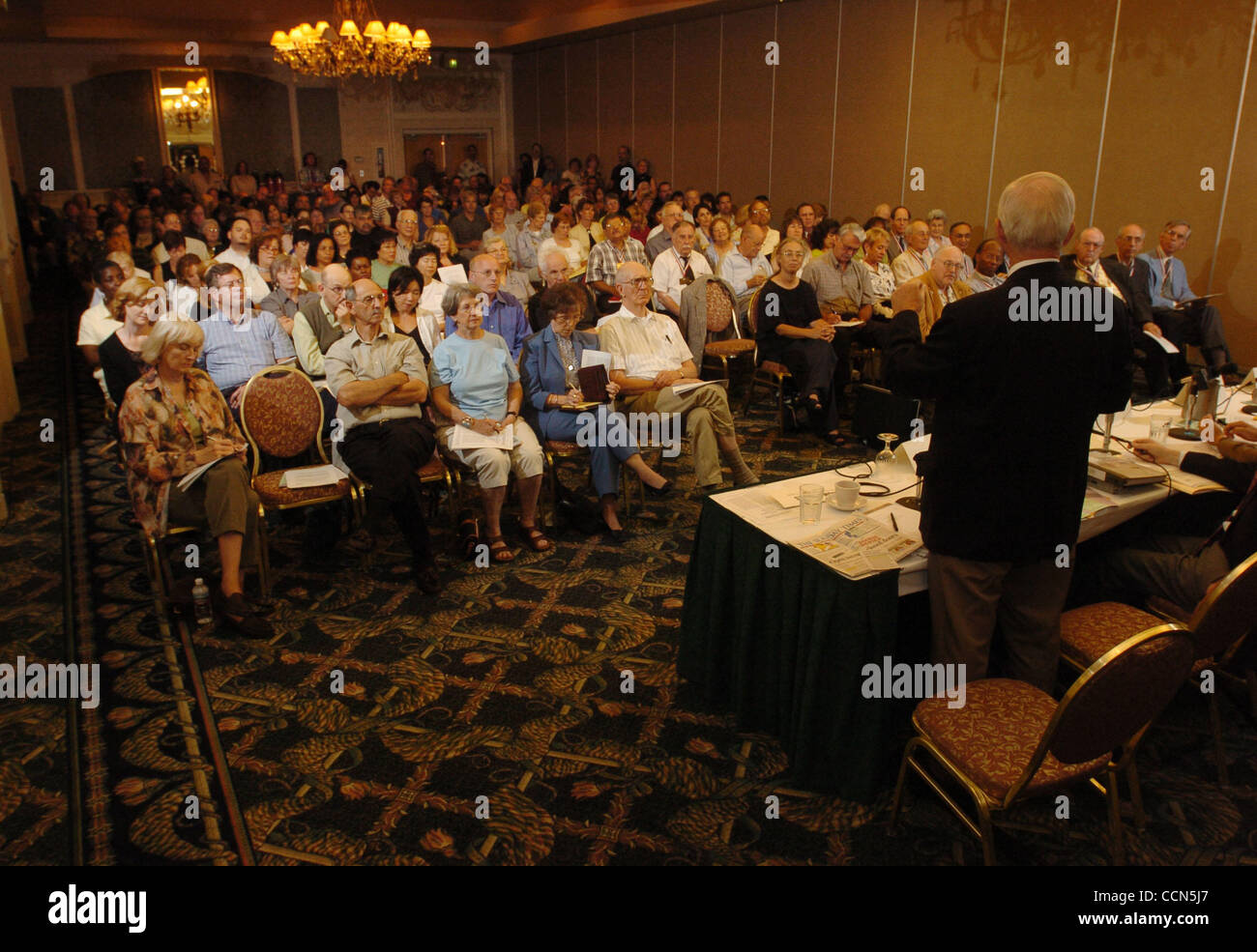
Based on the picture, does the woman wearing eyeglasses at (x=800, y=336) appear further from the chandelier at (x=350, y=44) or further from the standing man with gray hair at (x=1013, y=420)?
the chandelier at (x=350, y=44)

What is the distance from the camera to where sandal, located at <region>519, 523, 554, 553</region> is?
483 centimetres

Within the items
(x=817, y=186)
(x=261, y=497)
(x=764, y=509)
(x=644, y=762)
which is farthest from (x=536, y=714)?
(x=817, y=186)

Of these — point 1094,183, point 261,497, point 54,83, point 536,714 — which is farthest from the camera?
point 54,83

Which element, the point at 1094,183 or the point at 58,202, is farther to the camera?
the point at 58,202

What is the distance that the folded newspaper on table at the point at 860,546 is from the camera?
2.72 metres

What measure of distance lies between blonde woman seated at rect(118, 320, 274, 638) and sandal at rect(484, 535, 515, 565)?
1.15 m

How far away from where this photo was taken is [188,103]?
17609 millimetres

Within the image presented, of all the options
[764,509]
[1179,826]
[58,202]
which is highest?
[58,202]

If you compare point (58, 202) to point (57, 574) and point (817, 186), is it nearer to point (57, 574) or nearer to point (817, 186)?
point (817, 186)

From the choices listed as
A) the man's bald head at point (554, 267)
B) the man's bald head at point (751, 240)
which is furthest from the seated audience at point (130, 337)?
the man's bald head at point (751, 240)

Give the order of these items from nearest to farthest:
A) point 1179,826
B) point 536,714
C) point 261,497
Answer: point 1179,826, point 536,714, point 261,497

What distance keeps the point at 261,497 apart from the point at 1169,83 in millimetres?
9000
